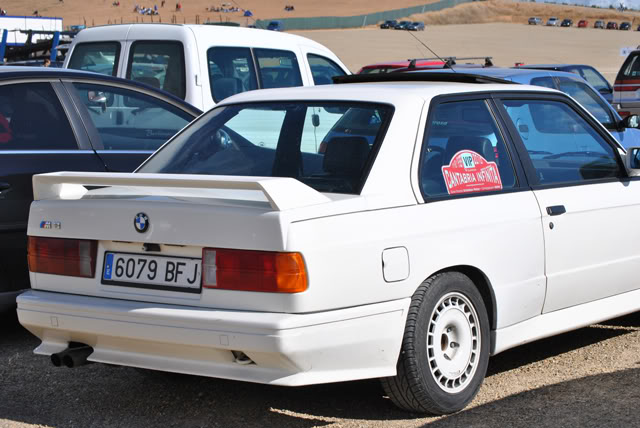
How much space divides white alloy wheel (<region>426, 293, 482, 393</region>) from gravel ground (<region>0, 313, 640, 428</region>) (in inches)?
6.9

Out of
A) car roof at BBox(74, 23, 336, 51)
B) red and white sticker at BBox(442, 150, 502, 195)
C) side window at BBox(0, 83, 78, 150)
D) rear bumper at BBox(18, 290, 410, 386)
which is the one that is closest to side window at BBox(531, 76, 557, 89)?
car roof at BBox(74, 23, 336, 51)

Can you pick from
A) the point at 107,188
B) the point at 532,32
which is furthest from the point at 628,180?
the point at 532,32

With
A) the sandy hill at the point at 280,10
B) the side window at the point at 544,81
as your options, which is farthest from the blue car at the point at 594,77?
the sandy hill at the point at 280,10

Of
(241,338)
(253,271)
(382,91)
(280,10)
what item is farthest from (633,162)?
(280,10)

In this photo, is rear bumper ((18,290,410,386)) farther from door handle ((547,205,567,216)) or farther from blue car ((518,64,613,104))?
blue car ((518,64,613,104))

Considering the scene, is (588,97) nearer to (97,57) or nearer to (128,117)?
(97,57)

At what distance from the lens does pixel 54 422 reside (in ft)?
14.5

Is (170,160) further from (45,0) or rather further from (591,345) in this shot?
(45,0)

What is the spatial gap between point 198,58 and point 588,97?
4276 mm

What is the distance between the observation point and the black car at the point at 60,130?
559 centimetres

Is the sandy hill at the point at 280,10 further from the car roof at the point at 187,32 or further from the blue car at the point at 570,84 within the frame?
the car roof at the point at 187,32

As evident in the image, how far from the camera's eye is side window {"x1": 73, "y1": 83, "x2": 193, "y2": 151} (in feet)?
20.5

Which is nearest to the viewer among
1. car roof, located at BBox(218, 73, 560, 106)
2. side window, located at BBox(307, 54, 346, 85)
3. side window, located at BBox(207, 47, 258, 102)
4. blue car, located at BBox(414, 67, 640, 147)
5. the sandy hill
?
car roof, located at BBox(218, 73, 560, 106)

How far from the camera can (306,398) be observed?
471 cm
